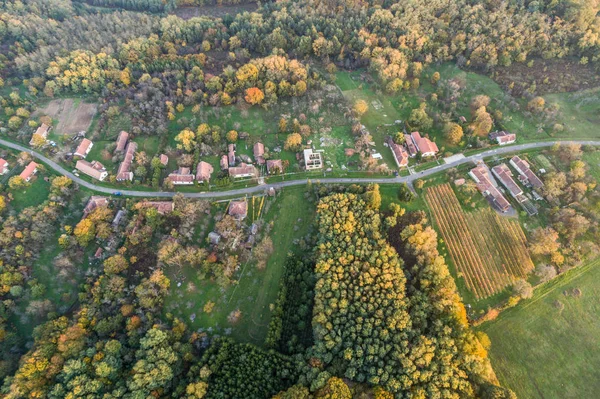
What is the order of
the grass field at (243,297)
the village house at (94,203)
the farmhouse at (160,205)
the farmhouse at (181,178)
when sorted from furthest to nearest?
the farmhouse at (181,178) → the village house at (94,203) → the farmhouse at (160,205) → the grass field at (243,297)

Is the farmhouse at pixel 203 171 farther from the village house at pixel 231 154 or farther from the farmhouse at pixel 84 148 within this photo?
the farmhouse at pixel 84 148

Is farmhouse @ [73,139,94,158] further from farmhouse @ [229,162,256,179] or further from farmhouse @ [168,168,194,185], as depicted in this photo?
farmhouse @ [229,162,256,179]

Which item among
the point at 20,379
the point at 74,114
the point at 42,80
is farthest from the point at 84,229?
the point at 42,80

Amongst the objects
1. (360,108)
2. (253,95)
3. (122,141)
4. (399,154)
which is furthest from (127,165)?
(399,154)

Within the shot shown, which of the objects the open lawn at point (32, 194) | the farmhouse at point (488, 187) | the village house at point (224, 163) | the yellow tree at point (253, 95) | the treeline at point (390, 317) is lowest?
the treeline at point (390, 317)

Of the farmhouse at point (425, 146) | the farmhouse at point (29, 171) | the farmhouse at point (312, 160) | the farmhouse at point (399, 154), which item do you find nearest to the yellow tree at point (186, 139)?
the farmhouse at point (312, 160)

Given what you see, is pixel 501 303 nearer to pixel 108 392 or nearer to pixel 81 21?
pixel 108 392

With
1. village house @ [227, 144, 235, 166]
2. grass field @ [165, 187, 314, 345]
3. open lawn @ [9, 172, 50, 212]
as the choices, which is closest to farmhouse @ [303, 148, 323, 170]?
grass field @ [165, 187, 314, 345]
